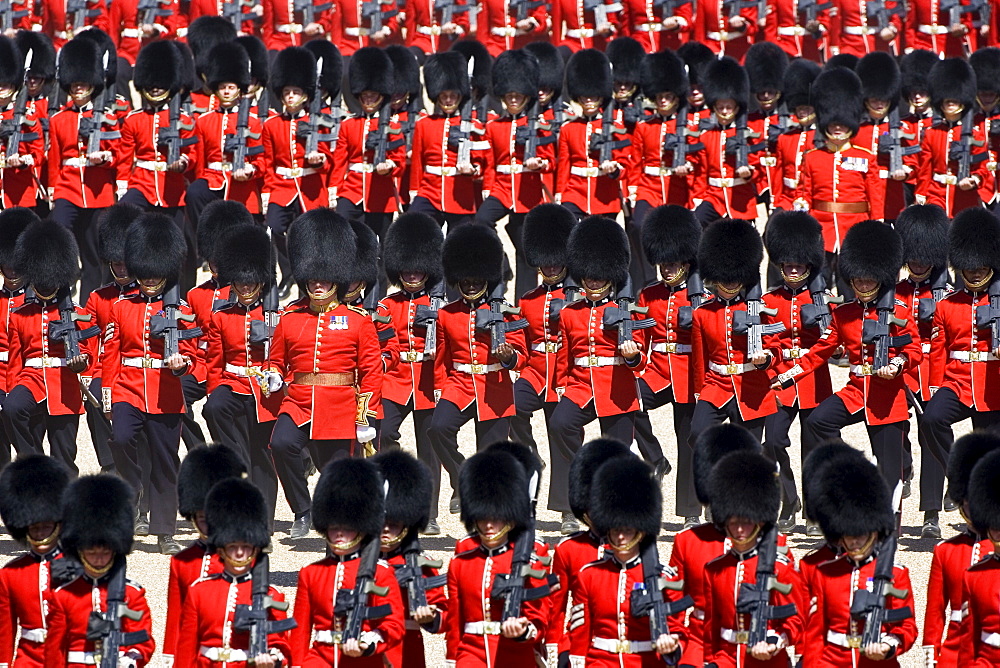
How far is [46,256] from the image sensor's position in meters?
9.65

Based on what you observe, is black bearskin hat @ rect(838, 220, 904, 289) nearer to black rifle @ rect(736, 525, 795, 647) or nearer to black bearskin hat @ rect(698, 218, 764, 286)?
black bearskin hat @ rect(698, 218, 764, 286)

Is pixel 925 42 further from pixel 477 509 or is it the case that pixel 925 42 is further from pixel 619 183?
pixel 477 509

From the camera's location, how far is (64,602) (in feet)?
22.5

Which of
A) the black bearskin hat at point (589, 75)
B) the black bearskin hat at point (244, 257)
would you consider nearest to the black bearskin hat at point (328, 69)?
the black bearskin hat at point (589, 75)

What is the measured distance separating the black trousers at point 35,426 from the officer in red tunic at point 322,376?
3.31 ft

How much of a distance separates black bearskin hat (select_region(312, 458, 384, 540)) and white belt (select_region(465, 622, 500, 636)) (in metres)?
0.39

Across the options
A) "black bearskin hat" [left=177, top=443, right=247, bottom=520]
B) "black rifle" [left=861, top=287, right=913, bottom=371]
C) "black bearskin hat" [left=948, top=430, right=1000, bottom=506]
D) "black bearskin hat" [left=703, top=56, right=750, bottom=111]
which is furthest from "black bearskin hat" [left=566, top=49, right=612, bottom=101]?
"black bearskin hat" [left=177, top=443, right=247, bottom=520]

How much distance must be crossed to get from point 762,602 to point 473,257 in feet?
10.7

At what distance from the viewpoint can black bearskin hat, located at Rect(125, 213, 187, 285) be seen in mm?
9508

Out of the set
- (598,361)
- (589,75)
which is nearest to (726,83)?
(589,75)

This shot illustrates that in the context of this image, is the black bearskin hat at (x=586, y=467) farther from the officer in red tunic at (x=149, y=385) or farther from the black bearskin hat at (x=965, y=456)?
the officer in red tunic at (x=149, y=385)

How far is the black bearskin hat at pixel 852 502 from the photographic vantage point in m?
6.90

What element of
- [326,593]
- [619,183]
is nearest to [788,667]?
[326,593]

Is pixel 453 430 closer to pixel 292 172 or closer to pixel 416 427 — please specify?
pixel 416 427
